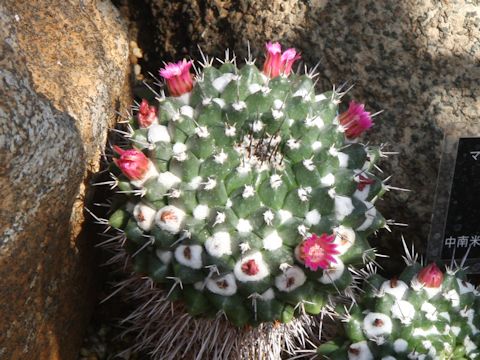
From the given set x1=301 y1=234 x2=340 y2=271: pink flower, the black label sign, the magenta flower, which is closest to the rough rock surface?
the black label sign

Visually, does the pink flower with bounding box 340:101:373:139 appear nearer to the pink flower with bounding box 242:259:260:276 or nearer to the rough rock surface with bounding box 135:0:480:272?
the rough rock surface with bounding box 135:0:480:272

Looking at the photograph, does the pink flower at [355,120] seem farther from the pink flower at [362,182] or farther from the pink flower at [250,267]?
the pink flower at [250,267]

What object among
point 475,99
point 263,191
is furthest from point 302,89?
point 475,99

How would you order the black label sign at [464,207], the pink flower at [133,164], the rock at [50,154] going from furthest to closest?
the black label sign at [464,207]
the pink flower at [133,164]
the rock at [50,154]

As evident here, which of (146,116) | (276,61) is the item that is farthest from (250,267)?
(276,61)

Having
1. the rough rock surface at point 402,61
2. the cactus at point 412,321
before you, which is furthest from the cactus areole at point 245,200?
the rough rock surface at point 402,61

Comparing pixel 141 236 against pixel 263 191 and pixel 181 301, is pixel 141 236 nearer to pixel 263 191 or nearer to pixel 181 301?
pixel 181 301

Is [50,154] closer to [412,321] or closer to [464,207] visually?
[412,321]

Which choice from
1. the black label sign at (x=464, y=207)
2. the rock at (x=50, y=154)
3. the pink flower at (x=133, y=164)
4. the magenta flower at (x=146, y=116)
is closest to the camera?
the rock at (x=50, y=154)
